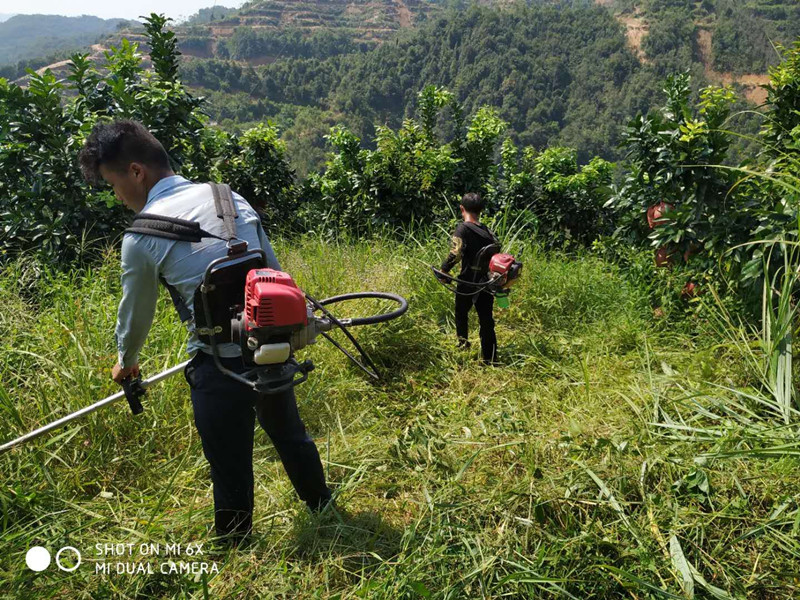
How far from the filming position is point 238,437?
211cm

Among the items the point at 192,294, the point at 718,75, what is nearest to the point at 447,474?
the point at 192,294

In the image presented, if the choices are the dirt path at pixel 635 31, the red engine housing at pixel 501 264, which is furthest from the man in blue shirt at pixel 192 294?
the dirt path at pixel 635 31

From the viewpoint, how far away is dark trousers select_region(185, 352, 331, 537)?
204cm

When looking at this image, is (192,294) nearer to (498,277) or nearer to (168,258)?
(168,258)

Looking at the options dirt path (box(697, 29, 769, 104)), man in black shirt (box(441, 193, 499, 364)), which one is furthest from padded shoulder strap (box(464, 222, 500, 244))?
dirt path (box(697, 29, 769, 104))

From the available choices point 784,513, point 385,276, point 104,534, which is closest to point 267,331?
point 104,534

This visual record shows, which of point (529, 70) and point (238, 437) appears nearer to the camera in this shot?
point (238, 437)

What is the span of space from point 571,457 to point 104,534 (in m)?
1.99

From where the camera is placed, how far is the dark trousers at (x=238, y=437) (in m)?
2.04

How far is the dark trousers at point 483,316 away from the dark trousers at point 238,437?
1.88 metres

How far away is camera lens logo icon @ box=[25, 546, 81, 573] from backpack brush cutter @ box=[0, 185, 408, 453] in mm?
647

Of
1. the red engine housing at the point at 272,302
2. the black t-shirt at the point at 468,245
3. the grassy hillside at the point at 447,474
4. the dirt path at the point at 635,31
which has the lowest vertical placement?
the grassy hillside at the point at 447,474

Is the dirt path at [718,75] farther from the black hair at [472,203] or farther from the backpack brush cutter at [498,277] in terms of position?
the backpack brush cutter at [498,277]

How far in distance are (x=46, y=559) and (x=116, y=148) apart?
157 centimetres
